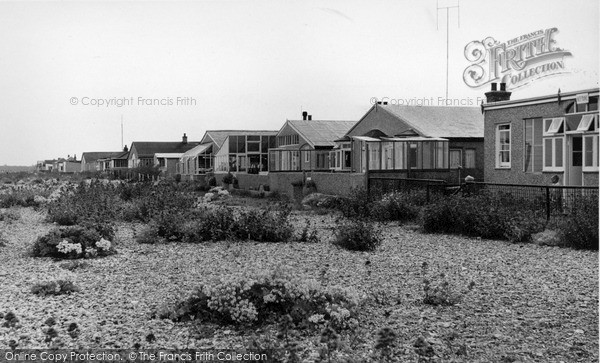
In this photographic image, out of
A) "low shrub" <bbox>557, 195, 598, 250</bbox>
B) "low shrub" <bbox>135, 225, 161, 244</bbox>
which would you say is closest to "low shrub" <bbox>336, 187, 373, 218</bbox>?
"low shrub" <bbox>557, 195, 598, 250</bbox>

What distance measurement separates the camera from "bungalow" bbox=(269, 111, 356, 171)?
40188 millimetres

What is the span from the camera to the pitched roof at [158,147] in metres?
86.8

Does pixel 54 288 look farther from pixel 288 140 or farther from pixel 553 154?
pixel 288 140

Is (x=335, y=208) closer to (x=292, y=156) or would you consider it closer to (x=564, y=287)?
(x=564, y=287)

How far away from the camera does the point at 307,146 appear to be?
4181 centimetres

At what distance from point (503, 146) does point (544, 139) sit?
2291 millimetres

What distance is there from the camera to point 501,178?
76.8ft

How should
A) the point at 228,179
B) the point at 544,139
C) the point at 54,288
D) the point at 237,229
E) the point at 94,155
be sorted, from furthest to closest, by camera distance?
the point at 94,155 → the point at 228,179 → the point at 544,139 → the point at 237,229 → the point at 54,288

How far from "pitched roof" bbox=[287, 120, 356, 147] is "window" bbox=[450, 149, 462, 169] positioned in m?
11.3

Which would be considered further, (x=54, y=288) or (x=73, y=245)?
(x=73, y=245)

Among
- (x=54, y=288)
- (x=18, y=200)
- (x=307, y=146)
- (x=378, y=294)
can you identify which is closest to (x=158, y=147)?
(x=307, y=146)

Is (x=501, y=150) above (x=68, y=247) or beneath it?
above

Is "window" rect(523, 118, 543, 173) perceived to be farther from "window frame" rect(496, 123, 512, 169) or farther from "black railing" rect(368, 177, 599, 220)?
"black railing" rect(368, 177, 599, 220)

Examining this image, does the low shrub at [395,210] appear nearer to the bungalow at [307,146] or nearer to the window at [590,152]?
the window at [590,152]
